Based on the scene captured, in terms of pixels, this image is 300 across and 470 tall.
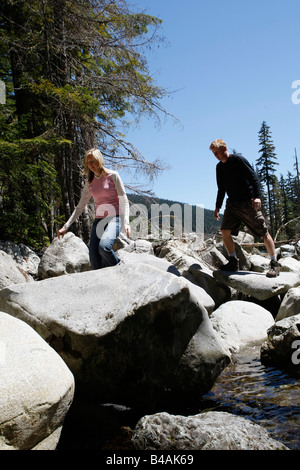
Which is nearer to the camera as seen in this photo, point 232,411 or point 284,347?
point 232,411

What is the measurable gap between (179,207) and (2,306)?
30.2ft

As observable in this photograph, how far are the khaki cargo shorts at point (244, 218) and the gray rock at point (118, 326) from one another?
3590mm

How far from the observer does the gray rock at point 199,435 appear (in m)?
2.56

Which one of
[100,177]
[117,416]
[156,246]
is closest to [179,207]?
[156,246]

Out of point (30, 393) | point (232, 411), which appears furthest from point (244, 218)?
point (30, 393)

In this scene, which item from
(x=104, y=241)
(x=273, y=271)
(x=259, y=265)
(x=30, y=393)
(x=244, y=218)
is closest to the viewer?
(x=30, y=393)

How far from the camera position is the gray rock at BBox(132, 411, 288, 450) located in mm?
2557

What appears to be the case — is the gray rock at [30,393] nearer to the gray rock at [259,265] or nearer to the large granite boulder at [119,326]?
the large granite boulder at [119,326]

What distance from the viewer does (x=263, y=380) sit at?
4.27 meters

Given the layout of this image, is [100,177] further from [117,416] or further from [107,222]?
[117,416]

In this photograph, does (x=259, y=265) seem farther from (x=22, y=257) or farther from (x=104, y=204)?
(x=22, y=257)

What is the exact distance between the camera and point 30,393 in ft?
8.22

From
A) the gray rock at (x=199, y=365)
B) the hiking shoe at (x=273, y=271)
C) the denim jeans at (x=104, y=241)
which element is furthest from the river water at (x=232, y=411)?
the hiking shoe at (x=273, y=271)

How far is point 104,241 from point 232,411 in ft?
8.19
